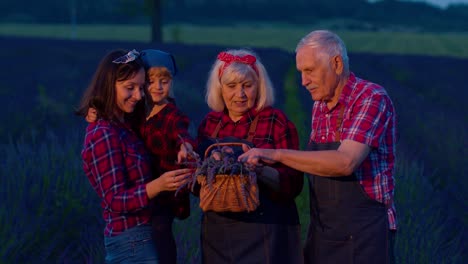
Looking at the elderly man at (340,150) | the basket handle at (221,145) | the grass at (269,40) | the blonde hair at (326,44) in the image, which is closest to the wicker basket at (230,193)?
the basket handle at (221,145)

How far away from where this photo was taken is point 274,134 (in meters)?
3.45

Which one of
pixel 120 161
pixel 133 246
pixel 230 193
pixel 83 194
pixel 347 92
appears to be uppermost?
pixel 347 92

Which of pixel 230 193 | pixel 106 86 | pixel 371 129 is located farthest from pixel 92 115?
pixel 371 129

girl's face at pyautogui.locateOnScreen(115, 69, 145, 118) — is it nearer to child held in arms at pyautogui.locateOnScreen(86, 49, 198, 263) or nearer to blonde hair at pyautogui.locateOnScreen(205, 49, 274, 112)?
child held in arms at pyautogui.locateOnScreen(86, 49, 198, 263)

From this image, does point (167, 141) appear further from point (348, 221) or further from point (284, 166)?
point (348, 221)

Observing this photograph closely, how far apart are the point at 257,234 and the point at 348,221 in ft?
1.20

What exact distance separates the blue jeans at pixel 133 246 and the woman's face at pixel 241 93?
1.92ft

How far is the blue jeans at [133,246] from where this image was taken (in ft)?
11.0

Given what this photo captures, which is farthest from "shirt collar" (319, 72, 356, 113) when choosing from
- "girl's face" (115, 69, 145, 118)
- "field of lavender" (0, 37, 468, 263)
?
"field of lavender" (0, 37, 468, 263)

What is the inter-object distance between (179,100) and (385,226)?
807 centimetres

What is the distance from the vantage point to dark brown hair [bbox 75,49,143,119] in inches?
132

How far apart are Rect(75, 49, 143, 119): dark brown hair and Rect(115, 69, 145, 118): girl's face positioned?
15 mm

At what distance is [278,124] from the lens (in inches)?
136

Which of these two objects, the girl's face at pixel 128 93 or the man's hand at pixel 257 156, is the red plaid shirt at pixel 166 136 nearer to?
the girl's face at pixel 128 93
